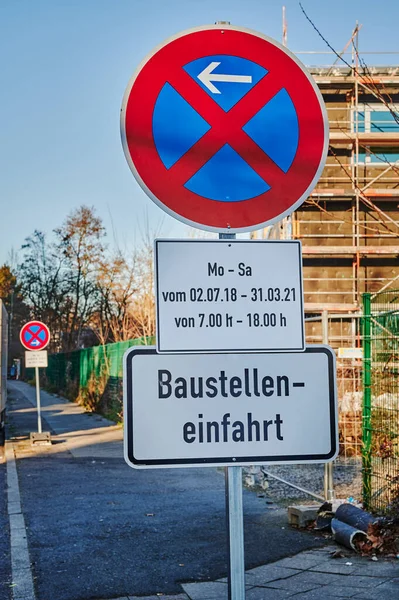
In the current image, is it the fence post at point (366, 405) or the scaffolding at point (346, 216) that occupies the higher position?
the scaffolding at point (346, 216)

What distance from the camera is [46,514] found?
8.98 m

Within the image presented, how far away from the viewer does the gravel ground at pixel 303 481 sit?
963 centimetres

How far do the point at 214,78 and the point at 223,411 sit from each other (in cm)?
122

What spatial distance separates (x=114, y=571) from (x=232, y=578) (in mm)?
4005

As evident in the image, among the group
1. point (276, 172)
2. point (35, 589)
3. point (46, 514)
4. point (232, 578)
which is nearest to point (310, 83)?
point (276, 172)

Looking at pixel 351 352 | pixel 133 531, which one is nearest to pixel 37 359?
pixel 351 352

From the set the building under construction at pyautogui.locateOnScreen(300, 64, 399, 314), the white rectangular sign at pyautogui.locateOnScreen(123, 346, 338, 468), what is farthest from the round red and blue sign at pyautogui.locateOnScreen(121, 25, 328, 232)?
the building under construction at pyautogui.locateOnScreen(300, 64, 399, 314)

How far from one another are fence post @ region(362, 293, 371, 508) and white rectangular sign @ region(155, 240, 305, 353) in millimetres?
5286

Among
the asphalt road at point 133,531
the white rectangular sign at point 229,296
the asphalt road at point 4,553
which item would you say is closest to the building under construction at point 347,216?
the asphalt road at point 133,531

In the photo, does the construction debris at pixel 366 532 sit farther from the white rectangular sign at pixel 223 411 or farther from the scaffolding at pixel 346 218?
the scaffolding at pixel 346 218

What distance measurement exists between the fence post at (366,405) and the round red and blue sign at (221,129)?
5158 mm

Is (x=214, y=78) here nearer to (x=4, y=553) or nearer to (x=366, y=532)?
(x=366, y=532)

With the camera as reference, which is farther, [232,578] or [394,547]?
[394,547]

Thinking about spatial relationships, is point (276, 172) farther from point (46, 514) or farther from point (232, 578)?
point (46, 514)
